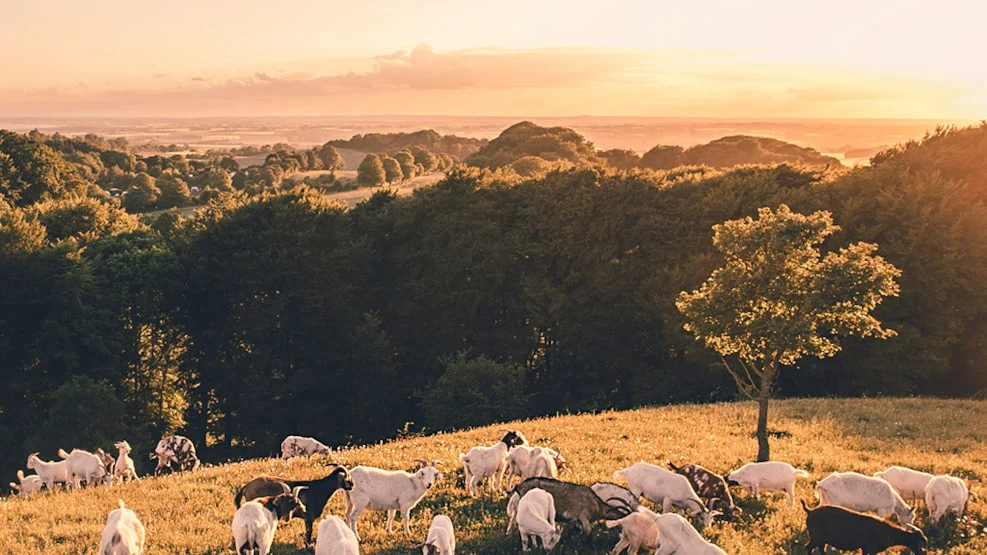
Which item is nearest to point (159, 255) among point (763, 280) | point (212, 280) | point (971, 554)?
point (212, 280)

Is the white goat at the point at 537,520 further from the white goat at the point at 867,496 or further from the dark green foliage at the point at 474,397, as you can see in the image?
the dark green foliage at the point at 474,397

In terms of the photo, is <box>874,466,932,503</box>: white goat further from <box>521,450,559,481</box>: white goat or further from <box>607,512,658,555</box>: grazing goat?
<box>521,450,559,481</box>: white goat

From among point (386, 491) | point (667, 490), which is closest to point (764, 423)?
point (667, 490)

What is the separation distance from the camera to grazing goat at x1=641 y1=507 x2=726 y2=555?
1180 cm

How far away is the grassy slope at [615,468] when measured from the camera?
13984mm

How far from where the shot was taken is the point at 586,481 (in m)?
17.6

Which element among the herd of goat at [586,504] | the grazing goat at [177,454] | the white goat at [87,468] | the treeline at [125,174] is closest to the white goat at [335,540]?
the herd of goat at [586,504]

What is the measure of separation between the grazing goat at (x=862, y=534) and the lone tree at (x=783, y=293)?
7520 millimetres

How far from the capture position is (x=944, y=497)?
49.0ft

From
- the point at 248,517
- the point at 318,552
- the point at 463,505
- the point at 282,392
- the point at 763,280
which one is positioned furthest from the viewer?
the point at 282,392

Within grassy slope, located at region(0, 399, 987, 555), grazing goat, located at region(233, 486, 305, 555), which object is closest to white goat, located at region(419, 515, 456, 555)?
grassy slope, located at region(0, 399, 987, 555)

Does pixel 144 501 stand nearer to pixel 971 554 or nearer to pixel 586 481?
pixel 586 481

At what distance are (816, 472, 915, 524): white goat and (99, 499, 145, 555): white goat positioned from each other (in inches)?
547

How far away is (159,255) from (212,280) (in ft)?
11.0
